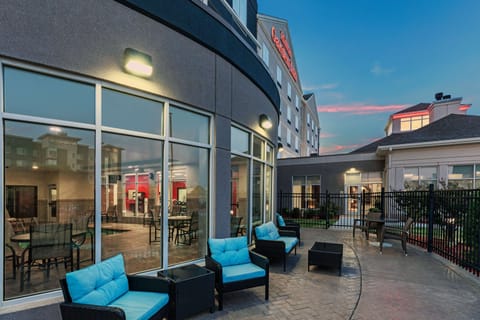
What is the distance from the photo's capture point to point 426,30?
55.5ft

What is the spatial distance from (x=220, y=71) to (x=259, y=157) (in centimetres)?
306

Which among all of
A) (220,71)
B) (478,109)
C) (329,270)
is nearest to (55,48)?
(220,71)

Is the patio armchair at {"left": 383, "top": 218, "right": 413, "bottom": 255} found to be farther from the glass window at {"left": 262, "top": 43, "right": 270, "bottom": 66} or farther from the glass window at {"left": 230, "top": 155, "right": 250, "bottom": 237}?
the glass window at {"left": 262, "top": 43, "right": 270, "bottom": 66}

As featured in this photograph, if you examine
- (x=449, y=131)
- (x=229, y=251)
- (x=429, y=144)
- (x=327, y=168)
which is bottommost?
(x=229, y=251)

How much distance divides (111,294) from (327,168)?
1777cm

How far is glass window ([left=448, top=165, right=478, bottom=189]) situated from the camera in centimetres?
1307

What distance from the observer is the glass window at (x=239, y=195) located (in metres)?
6.18

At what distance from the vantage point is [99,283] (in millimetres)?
2836

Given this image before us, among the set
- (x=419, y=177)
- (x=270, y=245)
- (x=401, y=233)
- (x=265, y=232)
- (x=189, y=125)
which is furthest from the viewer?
(x=419, y=177)

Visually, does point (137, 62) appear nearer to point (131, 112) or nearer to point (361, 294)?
point (131, 112)

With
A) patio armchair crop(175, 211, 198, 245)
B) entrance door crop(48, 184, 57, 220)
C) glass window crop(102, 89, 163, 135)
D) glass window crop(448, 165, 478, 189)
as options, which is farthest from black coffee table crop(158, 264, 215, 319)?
glass window crop(448, 165, 478, 189)

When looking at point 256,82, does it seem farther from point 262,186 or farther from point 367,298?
point 367,298

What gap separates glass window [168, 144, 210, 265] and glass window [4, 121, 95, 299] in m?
1.37

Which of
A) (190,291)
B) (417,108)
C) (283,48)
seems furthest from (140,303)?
(417,108)
